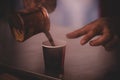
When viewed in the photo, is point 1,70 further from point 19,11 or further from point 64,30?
point 64,30

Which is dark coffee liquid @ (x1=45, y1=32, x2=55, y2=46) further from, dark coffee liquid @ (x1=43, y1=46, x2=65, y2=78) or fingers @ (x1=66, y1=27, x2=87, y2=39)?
fingers @ (x1=66, y1=27, x2=87, y2=39)

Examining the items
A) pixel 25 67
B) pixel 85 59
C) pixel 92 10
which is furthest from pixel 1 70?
pixel 92 10

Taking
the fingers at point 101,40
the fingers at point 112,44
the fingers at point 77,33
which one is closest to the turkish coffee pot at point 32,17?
the fingers at point 77,33

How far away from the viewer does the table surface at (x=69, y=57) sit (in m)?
2.64

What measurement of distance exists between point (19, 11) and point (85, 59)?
40.2 inches

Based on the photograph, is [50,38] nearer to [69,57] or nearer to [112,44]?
[69,57]

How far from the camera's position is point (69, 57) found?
112 inches

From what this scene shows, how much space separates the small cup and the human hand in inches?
9.1

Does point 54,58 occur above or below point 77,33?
below

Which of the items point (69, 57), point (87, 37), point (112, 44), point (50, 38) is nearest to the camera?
point (112, 44)

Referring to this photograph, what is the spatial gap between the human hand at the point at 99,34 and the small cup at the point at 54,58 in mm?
232

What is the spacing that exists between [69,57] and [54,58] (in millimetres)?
175

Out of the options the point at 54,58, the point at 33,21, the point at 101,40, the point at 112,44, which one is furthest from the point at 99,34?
the point at 33,21

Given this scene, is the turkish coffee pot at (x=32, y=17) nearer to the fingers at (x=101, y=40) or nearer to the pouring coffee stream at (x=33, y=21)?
the pouring coffee stream at (x=33, y=21)
